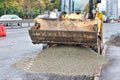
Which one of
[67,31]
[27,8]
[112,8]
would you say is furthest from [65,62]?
[112,8]

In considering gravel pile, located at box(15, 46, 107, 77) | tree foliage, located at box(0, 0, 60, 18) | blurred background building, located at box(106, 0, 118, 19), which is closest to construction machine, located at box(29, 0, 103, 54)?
gravel pile, located at box(15, 46, 107, 77)

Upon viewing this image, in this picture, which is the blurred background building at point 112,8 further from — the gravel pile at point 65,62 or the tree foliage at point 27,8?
the gravel pile at point 65,62

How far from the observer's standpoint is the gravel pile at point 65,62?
33.9ft

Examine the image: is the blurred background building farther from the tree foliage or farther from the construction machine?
the construction machine

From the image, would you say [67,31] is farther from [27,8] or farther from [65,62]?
[27,8]

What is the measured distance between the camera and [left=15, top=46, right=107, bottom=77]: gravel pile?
1034 centimetres

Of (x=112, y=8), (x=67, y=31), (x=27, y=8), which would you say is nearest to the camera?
(x=67, y=31)

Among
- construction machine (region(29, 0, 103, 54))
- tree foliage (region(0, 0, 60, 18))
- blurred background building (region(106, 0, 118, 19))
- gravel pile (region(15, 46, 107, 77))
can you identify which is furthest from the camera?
blurred background building (region(106, 0, 118, 19))

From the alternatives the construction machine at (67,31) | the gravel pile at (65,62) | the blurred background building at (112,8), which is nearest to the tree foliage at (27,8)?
the blurred background building at (112,8)

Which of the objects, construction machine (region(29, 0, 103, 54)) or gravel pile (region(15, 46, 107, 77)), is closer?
gravel pile (region(15, 46, 107, 77))

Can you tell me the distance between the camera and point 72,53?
12578mm

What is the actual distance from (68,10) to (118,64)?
389cm

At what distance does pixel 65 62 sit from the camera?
11391 millimetres

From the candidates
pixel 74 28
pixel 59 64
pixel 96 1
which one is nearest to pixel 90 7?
pixel 96 1
